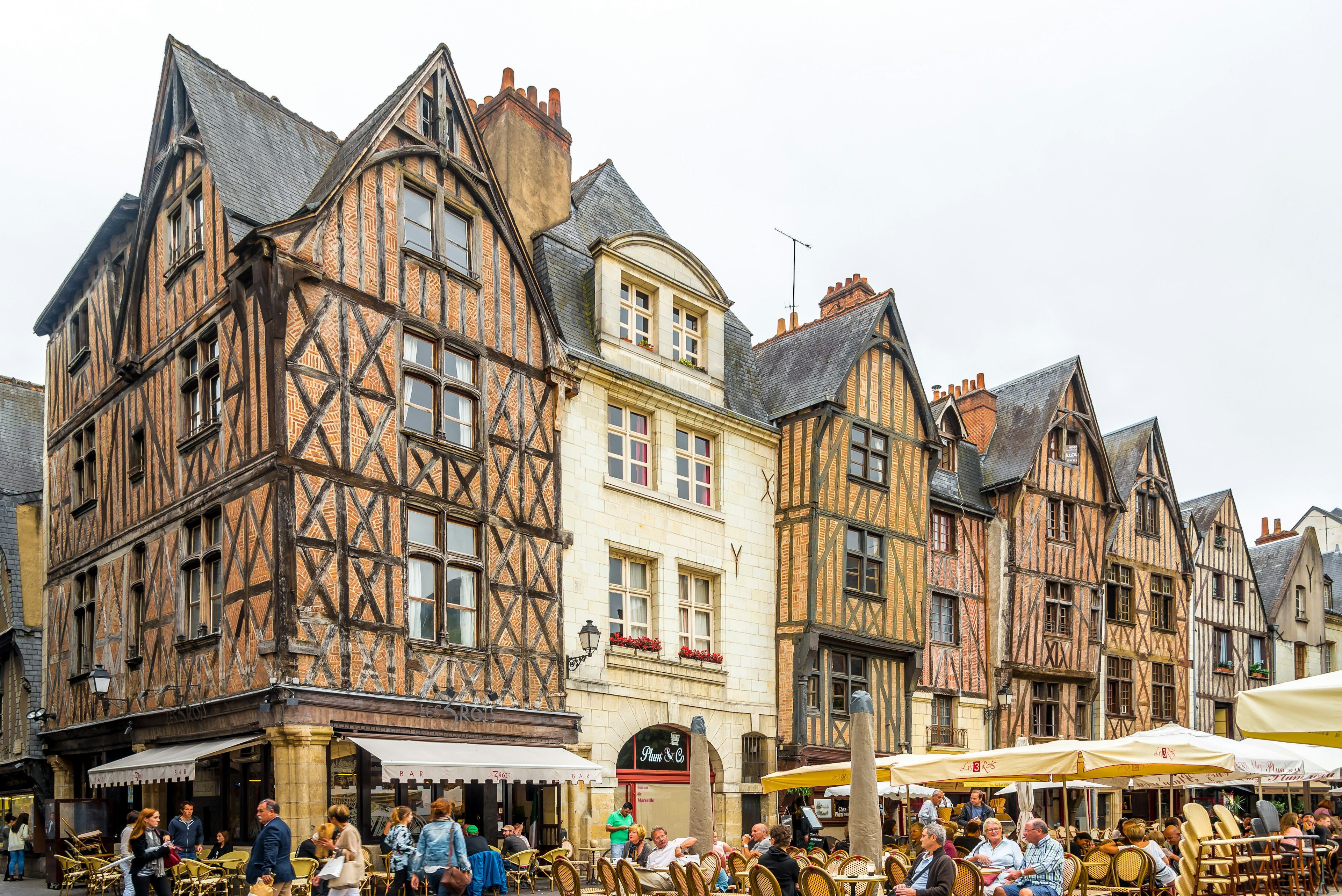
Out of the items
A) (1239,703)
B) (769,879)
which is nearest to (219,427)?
(769,879)

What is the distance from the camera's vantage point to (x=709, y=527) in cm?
1864

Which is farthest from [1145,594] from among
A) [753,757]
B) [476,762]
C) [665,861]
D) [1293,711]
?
[1293,711]

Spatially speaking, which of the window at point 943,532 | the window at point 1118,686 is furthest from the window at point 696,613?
the window at point 1118,686

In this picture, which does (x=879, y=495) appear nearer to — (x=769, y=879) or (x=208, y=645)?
(x=208, y=645)

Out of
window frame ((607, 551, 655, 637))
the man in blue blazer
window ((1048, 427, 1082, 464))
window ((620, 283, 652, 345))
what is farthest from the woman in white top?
window ((1048, 427, 1082, 464))

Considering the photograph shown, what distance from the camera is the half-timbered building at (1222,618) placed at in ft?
94.7

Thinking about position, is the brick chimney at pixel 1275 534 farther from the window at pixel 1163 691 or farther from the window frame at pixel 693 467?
the window frame at pixel 693 467

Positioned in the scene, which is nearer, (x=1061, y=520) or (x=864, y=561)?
(x=864, y=561)

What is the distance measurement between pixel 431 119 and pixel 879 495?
9380mm

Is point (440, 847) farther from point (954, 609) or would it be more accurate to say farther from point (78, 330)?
point (954, 609)

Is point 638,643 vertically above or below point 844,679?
above

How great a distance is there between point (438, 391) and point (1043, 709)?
1466cm

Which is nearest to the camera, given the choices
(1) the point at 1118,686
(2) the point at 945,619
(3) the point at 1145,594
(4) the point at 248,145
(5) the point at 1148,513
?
(4) the point at 248,145

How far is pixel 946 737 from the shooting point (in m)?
22.0
